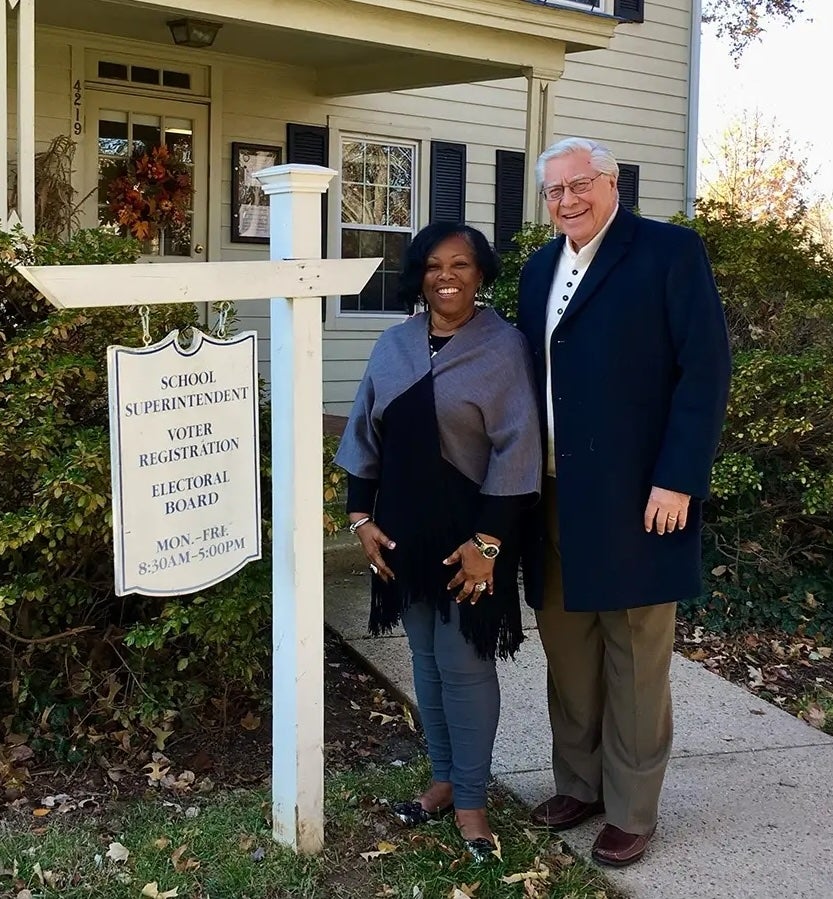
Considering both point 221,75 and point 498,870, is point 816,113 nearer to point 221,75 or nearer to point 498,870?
point 221,75

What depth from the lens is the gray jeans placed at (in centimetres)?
279

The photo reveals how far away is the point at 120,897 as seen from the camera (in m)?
2.66

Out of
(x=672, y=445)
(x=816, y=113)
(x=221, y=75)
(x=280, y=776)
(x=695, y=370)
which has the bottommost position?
Result: (x=280, y=776)

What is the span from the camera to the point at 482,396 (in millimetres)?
2670

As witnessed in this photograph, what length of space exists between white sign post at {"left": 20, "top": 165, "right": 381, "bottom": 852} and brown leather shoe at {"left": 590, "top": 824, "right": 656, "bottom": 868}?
763 millimetres

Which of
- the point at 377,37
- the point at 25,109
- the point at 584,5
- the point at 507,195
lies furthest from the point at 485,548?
the point at 507,195

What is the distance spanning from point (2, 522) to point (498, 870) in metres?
1.76

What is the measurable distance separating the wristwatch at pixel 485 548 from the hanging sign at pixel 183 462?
0.57 meters

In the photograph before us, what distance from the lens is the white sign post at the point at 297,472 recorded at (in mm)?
2688

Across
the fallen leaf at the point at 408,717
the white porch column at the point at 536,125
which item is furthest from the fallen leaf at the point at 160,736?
the white porch column at the point at 536,125

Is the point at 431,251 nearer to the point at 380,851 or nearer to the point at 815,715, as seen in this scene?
the point at 380,851

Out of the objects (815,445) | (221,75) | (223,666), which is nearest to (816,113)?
(221,75)

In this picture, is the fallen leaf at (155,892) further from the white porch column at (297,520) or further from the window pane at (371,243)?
the window pane at (371,243)

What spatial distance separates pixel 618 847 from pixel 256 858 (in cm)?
98
